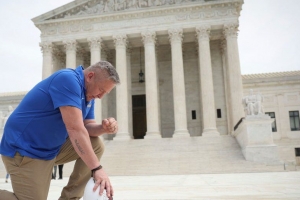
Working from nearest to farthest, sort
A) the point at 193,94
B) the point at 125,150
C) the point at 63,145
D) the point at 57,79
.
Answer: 1. the point at 57,79
2. the point at 63,145
3. the point at 125,150
4. the point at 193,94

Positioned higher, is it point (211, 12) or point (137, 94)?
point (211, 12)

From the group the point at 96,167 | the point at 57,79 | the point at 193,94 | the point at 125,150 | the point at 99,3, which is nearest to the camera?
the point at 96,167

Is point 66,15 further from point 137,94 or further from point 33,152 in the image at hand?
point 33,152

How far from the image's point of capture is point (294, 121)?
3722cm

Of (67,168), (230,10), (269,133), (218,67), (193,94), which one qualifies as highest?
(230,10)

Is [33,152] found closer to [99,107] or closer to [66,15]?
[99,107]

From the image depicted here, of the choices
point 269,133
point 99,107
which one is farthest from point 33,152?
point 99,107

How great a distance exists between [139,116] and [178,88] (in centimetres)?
875

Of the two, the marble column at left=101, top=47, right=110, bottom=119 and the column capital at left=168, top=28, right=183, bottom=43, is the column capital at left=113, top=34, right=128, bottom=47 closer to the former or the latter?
the marble column at left=101, top=47, right=110, bottom=119

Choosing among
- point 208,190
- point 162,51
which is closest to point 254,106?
point 208,190

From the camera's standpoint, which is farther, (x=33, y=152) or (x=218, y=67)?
(x=218, y=67)

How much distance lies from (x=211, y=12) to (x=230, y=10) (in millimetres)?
1861

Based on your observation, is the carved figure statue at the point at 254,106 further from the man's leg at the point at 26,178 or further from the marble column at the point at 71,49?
the man's leg at the point at 26,178

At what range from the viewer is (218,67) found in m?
35.1
